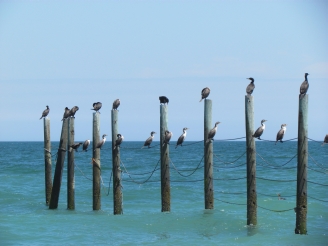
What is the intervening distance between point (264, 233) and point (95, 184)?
5054 mm

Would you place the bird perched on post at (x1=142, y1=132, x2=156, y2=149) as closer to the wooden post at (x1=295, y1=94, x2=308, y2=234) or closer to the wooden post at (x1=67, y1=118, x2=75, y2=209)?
the wooden post at (x1=67, y1=118, x2=75, y2=209)

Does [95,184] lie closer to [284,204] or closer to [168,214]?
[168,214]

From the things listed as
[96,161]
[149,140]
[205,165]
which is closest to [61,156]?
[96,161]

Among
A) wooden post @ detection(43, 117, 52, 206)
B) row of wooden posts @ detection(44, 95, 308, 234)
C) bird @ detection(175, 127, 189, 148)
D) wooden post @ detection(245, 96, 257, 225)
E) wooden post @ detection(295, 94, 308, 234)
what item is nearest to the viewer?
wooden post @ detection(295, 94, 308, 234)

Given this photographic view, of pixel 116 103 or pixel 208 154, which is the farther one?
pixel 116 103

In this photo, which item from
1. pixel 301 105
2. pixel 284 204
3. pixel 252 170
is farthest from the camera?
pixel 284 204

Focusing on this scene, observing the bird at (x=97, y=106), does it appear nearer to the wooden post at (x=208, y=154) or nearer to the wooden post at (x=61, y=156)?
the wooden post at (x=61, y=156)

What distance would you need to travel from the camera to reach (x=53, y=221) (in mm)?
17156

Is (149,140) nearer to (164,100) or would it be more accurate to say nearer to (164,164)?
(164,100)

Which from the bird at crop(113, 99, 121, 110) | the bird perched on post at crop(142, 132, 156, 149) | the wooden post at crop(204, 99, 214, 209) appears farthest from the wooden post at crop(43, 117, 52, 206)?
the wooden post at crop(204, 99, 214, 209)

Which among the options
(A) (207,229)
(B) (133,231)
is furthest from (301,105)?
(B) (133,231)

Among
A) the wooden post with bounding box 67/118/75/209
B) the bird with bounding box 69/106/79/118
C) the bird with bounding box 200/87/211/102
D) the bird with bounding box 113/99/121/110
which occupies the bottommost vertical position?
the wooden post with bounding box 67/118/75/209

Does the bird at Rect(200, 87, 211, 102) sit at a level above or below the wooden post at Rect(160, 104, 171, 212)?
above

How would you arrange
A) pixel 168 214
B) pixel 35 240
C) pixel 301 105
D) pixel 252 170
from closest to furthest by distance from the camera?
pixel 301 105 < pixel 252 170 < pixel 35 240 < pixel 168 214
